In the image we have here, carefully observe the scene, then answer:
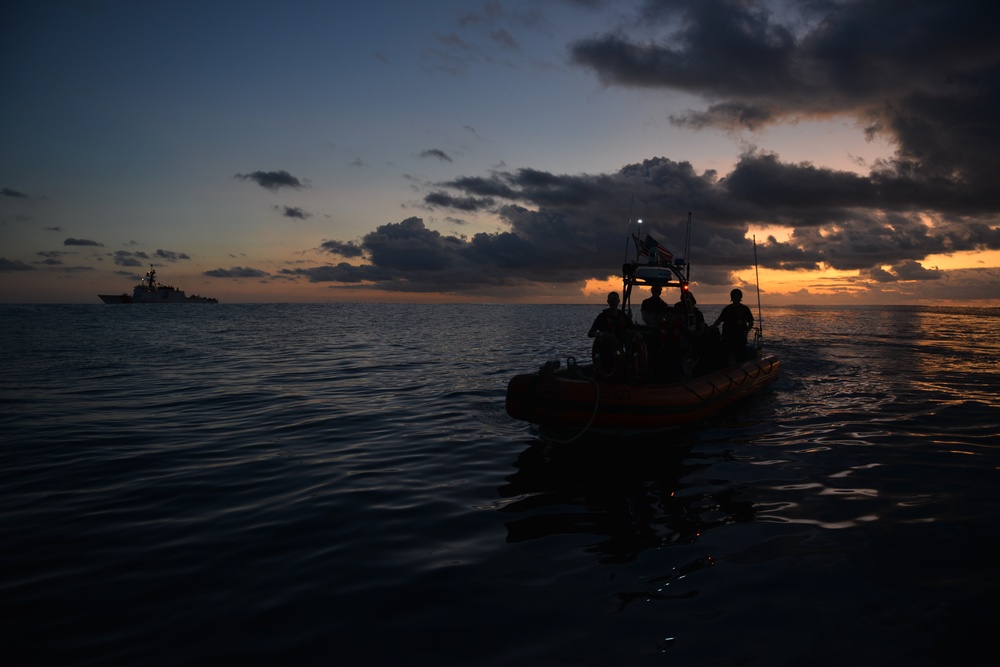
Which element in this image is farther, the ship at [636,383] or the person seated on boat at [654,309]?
the person seated on boat at [654,309]

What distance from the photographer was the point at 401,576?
4648 millimetres

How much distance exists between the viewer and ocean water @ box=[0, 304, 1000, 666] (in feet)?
12.2

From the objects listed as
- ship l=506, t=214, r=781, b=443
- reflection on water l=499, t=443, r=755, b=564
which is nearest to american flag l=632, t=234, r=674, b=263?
ship l=506, t=214, r=781, b=443

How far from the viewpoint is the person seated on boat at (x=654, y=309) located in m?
11.5

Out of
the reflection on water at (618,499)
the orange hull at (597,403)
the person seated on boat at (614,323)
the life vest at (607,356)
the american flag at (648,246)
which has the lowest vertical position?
the reflection on water at (618,499)

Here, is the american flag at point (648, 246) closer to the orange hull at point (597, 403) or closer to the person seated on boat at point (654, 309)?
the person seated on boat at point (654, 309)

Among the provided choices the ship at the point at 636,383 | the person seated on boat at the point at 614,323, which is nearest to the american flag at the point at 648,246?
the ship at the point at 636,383

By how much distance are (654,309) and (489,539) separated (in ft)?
24.8

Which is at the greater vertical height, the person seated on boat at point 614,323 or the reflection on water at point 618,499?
the person seated on boat at point 614,323

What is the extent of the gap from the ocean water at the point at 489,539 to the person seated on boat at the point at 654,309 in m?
2.53

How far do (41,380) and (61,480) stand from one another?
12243 millimetres

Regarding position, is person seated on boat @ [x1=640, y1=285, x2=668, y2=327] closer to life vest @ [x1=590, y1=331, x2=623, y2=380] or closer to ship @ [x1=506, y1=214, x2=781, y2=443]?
ship @ [x1=506, y1=214, x2=781, y2=443]

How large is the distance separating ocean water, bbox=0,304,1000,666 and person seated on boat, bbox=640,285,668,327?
99.5 inches

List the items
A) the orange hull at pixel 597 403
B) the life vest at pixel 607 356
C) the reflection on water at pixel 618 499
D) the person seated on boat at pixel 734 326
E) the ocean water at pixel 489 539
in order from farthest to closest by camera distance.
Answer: the person seated on boat at pixel 734 326, the life vest at pixel 607 356, the orange hull at pixel 597 403, the reflection on water at pixel 618 499, the ocean water at pixel 489 539
